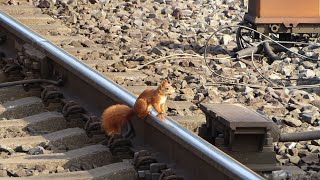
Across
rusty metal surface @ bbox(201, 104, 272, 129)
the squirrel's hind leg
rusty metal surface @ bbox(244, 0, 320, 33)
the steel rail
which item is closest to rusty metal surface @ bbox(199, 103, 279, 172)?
rusty metal surface @ bbox(201, 104, 272, 129)

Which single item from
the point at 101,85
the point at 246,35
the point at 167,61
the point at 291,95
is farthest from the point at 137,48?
the point at 101,85

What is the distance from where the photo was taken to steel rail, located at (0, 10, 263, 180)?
173 inches

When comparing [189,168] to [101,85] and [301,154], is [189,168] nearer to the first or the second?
[301,154]

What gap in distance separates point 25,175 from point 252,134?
1.23 metres

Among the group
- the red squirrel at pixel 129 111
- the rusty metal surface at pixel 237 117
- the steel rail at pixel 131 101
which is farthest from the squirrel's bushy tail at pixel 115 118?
the rusty metal surface at pixel 237 117

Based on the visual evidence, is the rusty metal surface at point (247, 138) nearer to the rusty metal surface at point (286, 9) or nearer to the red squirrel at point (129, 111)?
the red squirrel at point (129, 111)

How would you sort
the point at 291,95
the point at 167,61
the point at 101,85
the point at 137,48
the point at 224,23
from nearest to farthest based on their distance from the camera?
the point at 101,85, the point at 291,95, the point at 167,61, the point at 137,48, the point at 224,23

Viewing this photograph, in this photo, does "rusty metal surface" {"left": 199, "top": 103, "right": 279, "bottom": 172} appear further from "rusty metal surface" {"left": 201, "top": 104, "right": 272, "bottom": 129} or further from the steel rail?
the steel rail

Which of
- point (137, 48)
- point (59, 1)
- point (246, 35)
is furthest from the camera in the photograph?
point (59, 1)

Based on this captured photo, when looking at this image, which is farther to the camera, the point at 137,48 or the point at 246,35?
the point at 246,35

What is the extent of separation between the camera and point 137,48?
8.95 meters

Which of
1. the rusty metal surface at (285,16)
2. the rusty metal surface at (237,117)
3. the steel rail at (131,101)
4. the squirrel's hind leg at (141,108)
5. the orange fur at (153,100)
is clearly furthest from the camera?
the rusty metal surface at (285,16)

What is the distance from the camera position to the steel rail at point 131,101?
439 cm

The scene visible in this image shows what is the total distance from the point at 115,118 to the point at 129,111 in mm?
102
